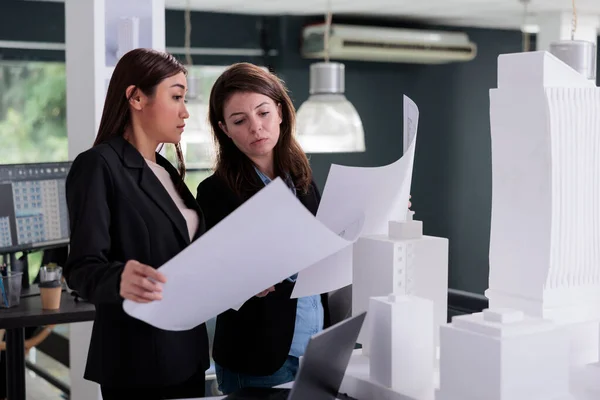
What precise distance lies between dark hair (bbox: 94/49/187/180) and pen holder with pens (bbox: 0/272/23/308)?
1244 millimetres

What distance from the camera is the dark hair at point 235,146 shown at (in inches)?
83.4

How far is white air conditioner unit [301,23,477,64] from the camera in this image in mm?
6676

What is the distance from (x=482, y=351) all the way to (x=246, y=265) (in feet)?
1.40

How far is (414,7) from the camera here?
20.8 ft

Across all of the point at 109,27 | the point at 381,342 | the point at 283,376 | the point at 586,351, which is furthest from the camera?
the point at 109,27

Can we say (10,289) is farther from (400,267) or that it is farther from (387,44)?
(387,44)

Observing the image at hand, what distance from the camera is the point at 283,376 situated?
214 centimetres

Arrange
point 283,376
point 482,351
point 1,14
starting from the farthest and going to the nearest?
point 1,14
point 283,376
point 482,351

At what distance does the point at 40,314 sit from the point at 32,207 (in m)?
0.56

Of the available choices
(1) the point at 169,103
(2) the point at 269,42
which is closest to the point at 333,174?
(1) the point at 169,103

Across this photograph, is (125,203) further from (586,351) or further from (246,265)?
(586,351)

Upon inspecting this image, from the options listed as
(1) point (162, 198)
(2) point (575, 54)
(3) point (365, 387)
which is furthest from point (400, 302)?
(2) point (575, 54)

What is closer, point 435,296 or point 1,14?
point 435,296

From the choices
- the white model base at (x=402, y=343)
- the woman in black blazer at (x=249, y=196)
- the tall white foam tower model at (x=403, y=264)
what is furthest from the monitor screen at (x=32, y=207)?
the white model base at (x=402, y=343)
